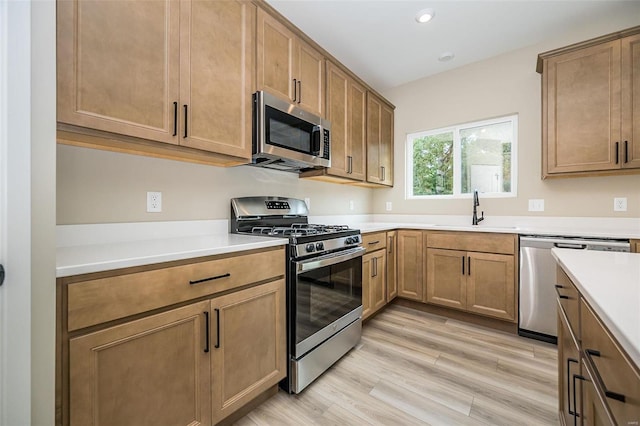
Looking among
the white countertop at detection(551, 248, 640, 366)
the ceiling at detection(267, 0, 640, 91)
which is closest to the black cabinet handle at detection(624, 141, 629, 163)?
the ceiling at detection(267, 0, 640, 91)

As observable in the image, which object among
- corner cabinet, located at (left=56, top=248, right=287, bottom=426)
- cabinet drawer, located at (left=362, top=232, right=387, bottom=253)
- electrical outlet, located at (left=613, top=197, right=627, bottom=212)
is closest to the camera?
corner cabinet, located at (left=56, top=248, right=287, bottom=426)

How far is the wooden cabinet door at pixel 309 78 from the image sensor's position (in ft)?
7.00

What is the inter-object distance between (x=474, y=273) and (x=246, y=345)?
2137 millimetres

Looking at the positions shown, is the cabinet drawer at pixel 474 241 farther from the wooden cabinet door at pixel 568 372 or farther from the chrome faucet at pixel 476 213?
the wooden cabinet door at pixel 568 372

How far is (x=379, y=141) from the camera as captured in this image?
3.30 meters

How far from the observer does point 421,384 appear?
1.72m

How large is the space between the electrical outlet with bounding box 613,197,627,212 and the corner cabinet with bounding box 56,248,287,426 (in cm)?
290

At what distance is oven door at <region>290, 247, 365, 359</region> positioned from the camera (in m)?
1.62

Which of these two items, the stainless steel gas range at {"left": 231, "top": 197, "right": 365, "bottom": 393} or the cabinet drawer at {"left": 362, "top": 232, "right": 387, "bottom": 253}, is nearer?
the stainless steel gas range at {"left": 231, "top": 197, "right": 365, "bottom": 393}

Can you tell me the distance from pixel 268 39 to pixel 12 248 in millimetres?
1755

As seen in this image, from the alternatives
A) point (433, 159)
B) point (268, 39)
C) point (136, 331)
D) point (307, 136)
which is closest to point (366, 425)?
point (136, 331)

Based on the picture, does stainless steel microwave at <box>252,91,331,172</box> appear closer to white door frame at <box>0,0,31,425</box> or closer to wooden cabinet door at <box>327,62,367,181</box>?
wooden cabinet door at <box>327,62,367,181</box>

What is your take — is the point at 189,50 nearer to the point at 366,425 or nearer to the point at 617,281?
the point at 617,281

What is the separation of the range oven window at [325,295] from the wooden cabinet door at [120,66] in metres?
1.11
